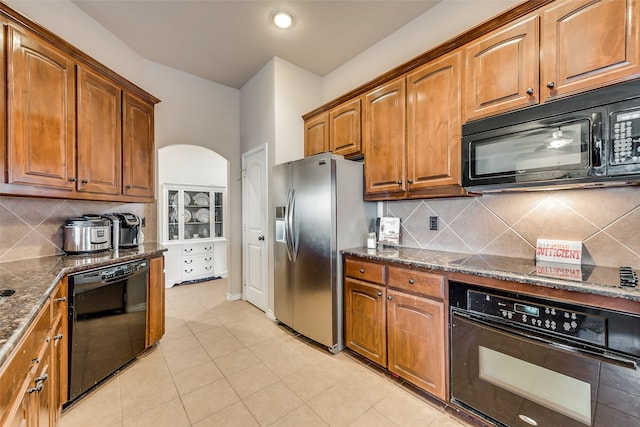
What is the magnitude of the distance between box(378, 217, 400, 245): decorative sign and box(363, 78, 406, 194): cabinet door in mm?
361

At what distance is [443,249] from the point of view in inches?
90.1

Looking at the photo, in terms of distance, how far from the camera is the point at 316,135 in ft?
10.3

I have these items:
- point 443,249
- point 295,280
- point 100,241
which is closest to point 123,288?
point 100,241

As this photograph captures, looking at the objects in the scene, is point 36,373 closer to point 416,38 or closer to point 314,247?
point 314,247

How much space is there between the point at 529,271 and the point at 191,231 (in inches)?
195

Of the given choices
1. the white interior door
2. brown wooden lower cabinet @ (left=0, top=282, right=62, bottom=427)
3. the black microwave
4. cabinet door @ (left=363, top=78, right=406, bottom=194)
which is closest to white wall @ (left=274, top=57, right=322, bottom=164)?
the white interior door

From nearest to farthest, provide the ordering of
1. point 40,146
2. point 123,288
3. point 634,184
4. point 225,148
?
point 634,184 → point 40,146 → point 123,288 → point 225,148

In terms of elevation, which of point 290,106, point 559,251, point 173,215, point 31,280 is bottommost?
point 31,280

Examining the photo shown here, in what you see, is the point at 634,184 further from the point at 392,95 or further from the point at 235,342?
the point at 235,342

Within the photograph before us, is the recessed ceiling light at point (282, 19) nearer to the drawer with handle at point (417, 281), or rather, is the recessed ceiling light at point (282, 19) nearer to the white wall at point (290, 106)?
the white wall at point (290, 106)

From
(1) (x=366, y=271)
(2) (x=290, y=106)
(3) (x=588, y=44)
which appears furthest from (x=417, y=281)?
(2) (x=290, y=106)

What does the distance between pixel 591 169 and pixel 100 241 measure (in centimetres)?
343

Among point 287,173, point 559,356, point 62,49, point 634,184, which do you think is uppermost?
point 62,49

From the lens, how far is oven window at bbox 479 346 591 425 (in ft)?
4.06
